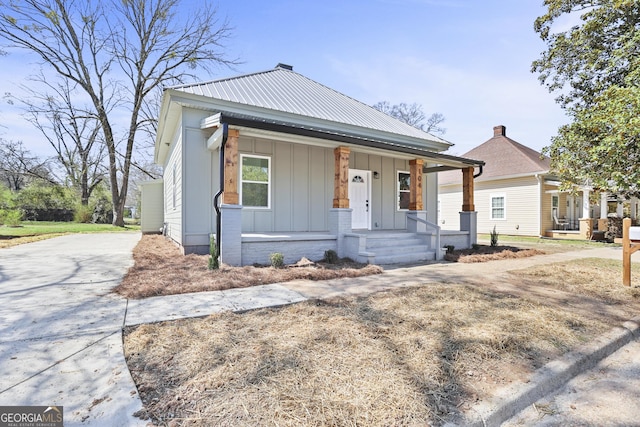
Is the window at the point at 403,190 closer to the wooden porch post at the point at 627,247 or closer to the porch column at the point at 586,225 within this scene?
the wooden porch post at the point at 627,247

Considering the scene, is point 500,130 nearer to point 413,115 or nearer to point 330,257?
point 413,115

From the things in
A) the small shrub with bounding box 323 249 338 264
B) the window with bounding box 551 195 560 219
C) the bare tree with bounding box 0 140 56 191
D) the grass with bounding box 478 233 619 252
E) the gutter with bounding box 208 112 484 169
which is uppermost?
the bare tree with bounding box 0 140 56 191

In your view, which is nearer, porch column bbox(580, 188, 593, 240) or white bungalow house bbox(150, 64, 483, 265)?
white bungalow house bbox(150, 64, 483, 265)

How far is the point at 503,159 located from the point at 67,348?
68.5ft

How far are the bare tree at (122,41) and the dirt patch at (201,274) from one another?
723 inches

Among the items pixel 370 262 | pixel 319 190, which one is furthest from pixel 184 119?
pixel 370 262

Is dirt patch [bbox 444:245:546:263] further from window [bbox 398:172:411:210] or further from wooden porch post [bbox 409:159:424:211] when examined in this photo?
window [bbox 398:172:411:210]

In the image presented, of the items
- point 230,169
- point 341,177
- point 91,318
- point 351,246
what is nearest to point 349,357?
point 91,318

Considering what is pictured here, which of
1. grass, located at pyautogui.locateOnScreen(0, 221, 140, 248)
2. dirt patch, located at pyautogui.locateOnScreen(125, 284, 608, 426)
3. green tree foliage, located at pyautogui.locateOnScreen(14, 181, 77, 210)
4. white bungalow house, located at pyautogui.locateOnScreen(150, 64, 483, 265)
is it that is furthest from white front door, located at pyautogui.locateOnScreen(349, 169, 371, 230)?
green tree foliage, located at pyautogui.locateOnScreen(14, 181, 77, 210)

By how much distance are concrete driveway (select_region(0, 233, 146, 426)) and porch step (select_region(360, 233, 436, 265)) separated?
5.35 meters

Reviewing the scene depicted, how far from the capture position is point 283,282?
5.67 meters

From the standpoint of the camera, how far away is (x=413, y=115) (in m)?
33.6

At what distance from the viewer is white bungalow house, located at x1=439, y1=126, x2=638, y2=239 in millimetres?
16281

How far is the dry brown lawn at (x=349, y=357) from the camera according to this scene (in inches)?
77.9
